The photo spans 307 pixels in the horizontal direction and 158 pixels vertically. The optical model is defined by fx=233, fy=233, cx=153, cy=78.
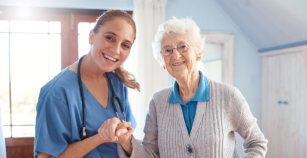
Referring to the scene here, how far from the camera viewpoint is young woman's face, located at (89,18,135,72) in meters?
1.09

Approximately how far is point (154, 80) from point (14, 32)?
186cm

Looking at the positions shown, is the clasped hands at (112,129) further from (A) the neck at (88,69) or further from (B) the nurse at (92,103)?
(A) the neck at (88,69)

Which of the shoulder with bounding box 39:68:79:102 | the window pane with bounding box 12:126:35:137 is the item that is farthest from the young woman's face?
the window pane with bounding box 12:126:35:137

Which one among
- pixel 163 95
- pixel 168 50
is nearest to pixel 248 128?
pixel 163 95

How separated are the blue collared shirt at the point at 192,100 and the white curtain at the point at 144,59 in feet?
5.93

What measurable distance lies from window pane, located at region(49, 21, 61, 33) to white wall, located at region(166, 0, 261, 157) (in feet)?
5.12

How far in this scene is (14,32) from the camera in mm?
2916

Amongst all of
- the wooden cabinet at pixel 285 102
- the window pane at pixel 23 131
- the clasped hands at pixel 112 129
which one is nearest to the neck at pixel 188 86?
the clasped hands at pixel 112 129

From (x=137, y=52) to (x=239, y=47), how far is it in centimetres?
156

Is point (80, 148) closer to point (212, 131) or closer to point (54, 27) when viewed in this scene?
point (212, 131)

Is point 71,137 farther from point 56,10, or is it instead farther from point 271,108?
point 271,108

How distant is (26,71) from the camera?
2.97m

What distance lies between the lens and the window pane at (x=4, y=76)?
9.53 ft

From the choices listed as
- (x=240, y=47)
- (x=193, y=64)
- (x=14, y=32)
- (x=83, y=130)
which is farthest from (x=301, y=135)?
(x=14, y=32)
